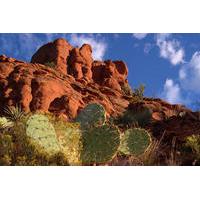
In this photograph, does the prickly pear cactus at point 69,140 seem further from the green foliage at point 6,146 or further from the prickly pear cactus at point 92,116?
the prickly pear cactus at point 92,116

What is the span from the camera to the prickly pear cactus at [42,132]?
26.7ft

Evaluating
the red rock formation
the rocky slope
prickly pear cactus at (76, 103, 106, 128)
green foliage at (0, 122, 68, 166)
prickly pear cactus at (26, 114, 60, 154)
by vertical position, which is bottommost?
green foliage at (0, 122, 68, 166)

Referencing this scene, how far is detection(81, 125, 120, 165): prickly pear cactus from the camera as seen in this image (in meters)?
8.83

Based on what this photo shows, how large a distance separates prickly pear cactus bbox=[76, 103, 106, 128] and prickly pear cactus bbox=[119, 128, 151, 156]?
2.02 ft

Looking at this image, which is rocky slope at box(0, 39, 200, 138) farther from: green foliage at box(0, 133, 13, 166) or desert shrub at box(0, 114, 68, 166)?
green foliage at box(0, 133, 13, 166)

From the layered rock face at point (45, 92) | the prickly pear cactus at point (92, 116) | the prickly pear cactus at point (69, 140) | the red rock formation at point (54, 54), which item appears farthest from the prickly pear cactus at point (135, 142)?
the red rock formation at point (54, 54)

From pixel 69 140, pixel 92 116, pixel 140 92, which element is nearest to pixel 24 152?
pixel 69 140

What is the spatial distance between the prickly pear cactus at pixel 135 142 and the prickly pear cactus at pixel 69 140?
1.05 metres

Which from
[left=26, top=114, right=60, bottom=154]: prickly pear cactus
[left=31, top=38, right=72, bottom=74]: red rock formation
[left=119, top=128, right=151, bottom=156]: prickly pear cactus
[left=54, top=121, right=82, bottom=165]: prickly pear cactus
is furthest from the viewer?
[left=31, top=38, right=72, bottom=74]: red rock formation

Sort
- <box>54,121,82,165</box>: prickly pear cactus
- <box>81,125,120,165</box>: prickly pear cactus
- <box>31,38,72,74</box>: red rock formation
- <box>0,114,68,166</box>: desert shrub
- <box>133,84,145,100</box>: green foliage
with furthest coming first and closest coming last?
<box>31,38,72,74</box>: red rock formation < <box>133,84,145,100</box>: green foliage < <box>81,125,120,165</box>: prickly pear cactus < <box>54,121,82,165</box>: prickly pear cactus < <box>0,114,68,166</box>: desert shrub

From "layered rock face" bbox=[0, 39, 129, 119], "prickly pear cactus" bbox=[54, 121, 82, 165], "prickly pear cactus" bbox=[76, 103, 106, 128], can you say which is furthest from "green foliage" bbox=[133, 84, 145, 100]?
"prickly pear cactus" bbox=[54, 121, 82, 165]

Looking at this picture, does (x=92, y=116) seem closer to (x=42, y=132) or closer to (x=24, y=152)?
(x=24, y=152)

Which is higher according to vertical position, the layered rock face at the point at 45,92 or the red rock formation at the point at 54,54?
the red rock formation at the point at 54,54
